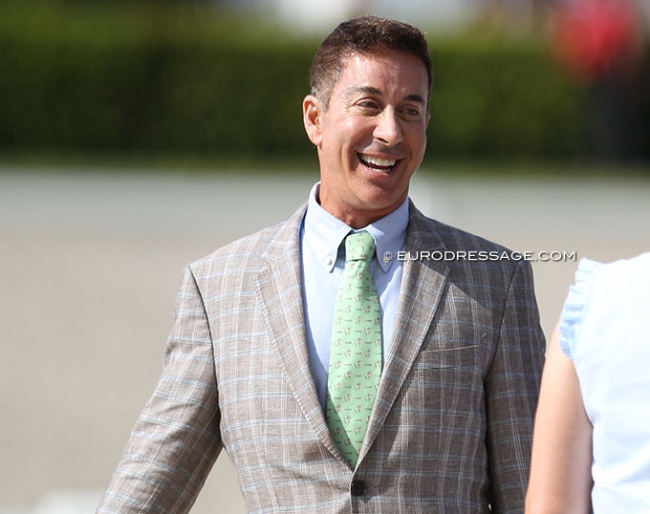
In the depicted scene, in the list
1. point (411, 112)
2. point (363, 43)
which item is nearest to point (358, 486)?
point (411, 112)

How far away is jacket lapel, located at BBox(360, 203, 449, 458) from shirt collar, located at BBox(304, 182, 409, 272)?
31 millimetres

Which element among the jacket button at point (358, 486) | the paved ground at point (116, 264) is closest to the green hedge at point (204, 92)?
→ the paved ground at point (116, 264)

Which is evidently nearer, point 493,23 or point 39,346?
point 39,346

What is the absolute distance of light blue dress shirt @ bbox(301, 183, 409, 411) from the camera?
272 cm

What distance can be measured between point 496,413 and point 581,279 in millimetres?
857

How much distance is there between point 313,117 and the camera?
2.95 metres

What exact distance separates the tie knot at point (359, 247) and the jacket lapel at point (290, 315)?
4.6 inches

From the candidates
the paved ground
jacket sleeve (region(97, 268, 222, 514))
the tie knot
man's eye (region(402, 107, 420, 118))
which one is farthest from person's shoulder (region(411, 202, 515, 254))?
the paved ground

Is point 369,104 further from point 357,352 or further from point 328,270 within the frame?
point 357,352

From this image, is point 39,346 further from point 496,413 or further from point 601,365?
point 601,365

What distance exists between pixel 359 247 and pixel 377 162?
180mm

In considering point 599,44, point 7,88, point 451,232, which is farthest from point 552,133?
point 451,232

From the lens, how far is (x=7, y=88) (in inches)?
692

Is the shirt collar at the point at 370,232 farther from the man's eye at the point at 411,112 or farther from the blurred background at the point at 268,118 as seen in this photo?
the blurred background at the point at 268,118
